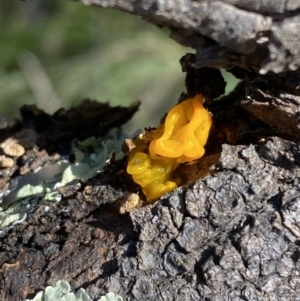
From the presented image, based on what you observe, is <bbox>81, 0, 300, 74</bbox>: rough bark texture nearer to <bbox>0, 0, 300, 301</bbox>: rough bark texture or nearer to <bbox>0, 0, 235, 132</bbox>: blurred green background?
<bbox>0, 0, 300, 301</bbox>: rough bark texture

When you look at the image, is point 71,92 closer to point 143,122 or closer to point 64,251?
point 143,122

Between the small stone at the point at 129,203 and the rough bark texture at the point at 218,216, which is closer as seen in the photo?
the rough bark texture at the point at 218,216

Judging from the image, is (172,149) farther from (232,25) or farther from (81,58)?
(81,58)

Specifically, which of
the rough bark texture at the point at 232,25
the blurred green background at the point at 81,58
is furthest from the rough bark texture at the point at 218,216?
the blurred green background at the point at 81,58

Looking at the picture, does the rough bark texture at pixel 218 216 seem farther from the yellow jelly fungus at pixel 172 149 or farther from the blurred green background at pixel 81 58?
the blurred green background at pixel 81 58

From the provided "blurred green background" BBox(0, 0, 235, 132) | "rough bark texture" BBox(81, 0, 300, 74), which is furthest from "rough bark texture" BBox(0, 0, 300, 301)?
"blurred green background" BBox(0, 0, 235, 132)

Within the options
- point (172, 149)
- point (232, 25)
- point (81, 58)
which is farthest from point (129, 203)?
point (81, 58)
